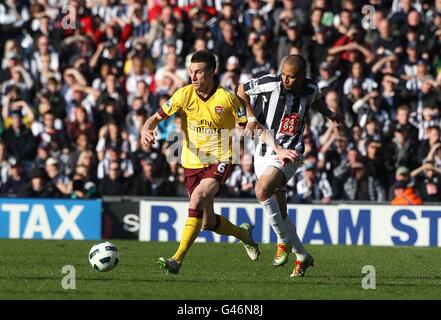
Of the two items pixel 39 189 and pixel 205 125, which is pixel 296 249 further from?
pixel 39 189

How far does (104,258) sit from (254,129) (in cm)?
209

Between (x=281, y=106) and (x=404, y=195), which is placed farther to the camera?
(x=404, y=195)

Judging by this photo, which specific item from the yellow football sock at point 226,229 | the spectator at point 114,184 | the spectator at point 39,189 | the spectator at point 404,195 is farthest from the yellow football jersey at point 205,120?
the spectator at point 39,189

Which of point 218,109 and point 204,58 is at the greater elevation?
point 204,58

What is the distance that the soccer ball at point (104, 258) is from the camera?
38.2 ft

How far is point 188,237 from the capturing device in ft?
37.4

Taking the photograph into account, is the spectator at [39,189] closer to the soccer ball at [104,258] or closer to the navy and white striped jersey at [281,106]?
the soccer ball at [104,258]

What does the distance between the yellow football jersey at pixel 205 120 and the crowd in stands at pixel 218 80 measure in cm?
719

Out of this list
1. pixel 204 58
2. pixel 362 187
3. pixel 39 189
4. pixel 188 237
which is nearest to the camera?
pixel 188 237

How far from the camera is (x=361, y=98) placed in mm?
20266

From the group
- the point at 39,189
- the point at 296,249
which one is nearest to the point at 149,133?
the point at 296,249

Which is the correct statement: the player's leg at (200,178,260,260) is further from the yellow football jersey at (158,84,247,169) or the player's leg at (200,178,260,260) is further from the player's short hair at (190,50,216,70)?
the player's short hair at (190,50,216,70)

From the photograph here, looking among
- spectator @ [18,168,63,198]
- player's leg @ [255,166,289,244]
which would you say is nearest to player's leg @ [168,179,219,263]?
player's leg @ [255,166,289,244]

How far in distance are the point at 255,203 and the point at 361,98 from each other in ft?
10.4
